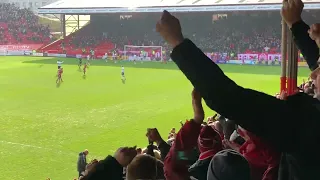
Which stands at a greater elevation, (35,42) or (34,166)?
(35,42)

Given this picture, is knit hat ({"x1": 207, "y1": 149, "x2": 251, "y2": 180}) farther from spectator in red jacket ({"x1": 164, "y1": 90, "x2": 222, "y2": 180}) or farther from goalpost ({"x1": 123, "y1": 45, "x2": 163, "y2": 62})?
goalpost ({"x1": 123, "y1": 45, "x2": 163, "y2": 62})

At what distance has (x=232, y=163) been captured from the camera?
1.95m

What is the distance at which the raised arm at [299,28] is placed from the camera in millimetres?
2301

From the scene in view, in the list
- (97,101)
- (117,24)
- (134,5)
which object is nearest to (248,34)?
(134,5)

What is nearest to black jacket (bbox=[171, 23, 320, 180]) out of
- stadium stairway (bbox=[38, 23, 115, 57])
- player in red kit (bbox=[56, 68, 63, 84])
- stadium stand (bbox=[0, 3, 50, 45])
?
player in red kit (bbox=[56, 68, 63, 84])

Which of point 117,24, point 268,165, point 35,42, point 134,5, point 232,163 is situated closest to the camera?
point 232,163

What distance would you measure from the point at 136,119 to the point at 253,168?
12.1 meters

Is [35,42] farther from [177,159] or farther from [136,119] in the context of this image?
[177,159]

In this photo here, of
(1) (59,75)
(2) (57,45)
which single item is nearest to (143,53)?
(2) (57,45)

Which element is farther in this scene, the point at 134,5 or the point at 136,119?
the point at 134,5

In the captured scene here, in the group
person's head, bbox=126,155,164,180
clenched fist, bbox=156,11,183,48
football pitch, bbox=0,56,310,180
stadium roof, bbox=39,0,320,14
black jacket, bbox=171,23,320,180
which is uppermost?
stadium roof, bbox=39,0,320,14

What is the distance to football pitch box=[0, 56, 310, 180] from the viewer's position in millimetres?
10555

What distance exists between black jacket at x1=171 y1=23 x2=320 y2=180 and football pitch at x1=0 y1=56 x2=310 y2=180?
7694mm

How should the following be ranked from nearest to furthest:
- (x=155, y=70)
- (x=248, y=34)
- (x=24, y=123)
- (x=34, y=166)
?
(x=34, y=166) < (x=24, y=123) < (x=155, y=70) < (x=248, y=34)
